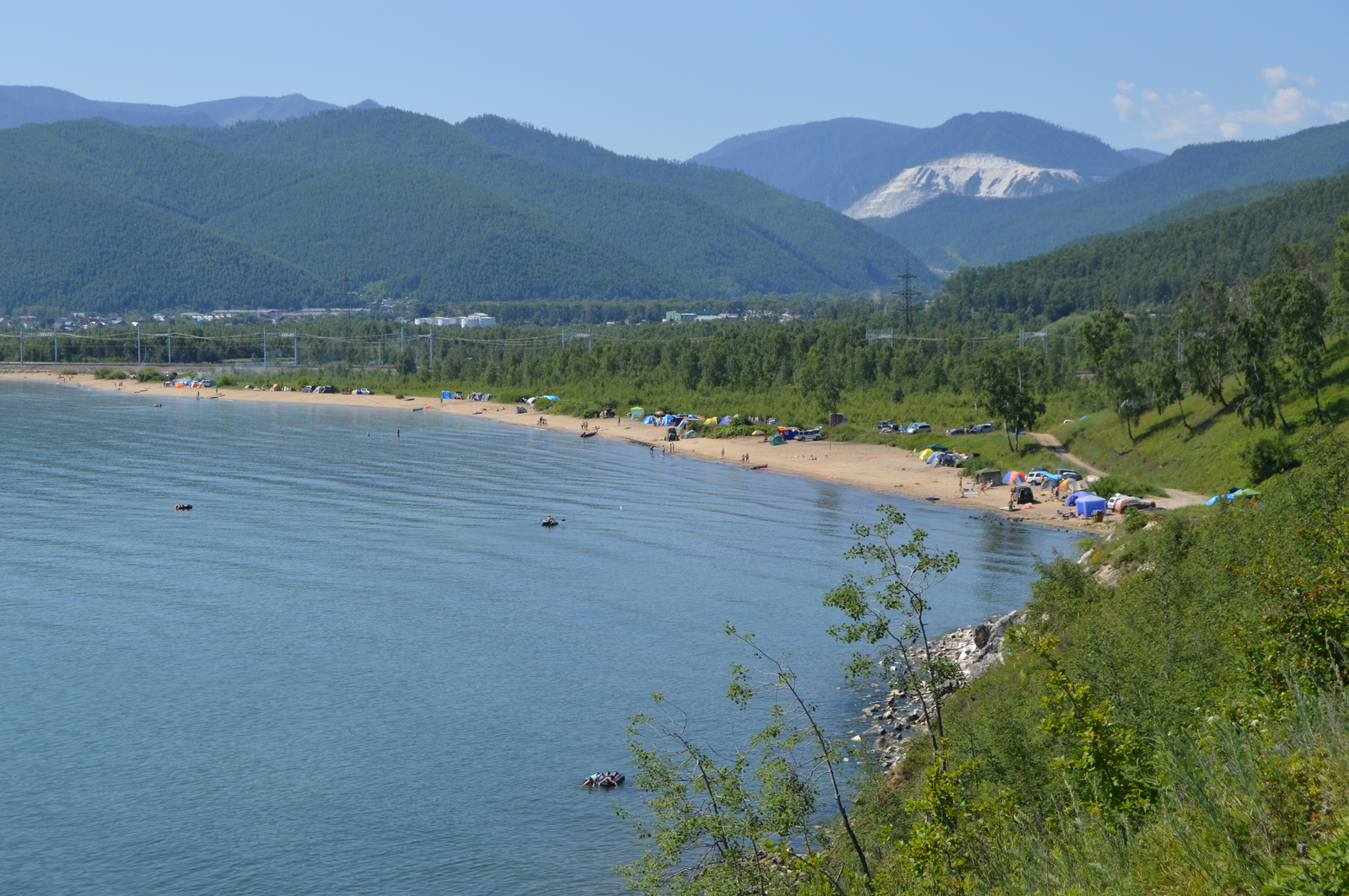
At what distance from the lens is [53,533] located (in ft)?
229

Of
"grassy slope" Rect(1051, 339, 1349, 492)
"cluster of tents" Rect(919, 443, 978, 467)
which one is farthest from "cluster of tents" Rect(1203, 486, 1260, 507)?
"cluster of tents" Rect(919, 443, 978, 467)

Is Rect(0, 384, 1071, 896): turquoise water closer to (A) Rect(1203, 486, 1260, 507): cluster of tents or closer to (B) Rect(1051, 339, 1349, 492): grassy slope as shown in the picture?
(A) Rect(1203, 486, 1260, 507): cluster of tents

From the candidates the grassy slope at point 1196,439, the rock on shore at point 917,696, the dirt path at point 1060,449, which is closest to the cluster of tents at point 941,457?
the dirt path at point 1060,449

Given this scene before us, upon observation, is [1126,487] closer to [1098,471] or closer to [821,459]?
[1098,471]

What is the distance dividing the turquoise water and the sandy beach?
4373mm

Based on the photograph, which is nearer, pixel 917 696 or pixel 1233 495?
pixel 917 696

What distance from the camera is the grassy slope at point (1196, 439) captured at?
73.9m

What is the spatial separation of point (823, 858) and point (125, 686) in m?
33.4

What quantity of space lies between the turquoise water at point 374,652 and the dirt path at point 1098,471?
8090mm

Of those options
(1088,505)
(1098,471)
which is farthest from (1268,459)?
(1098,471)

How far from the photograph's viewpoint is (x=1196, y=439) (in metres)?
81.6

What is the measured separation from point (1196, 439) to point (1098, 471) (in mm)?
8139

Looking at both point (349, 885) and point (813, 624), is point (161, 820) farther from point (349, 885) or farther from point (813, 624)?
point (813, 624)

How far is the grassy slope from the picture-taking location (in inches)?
2911
